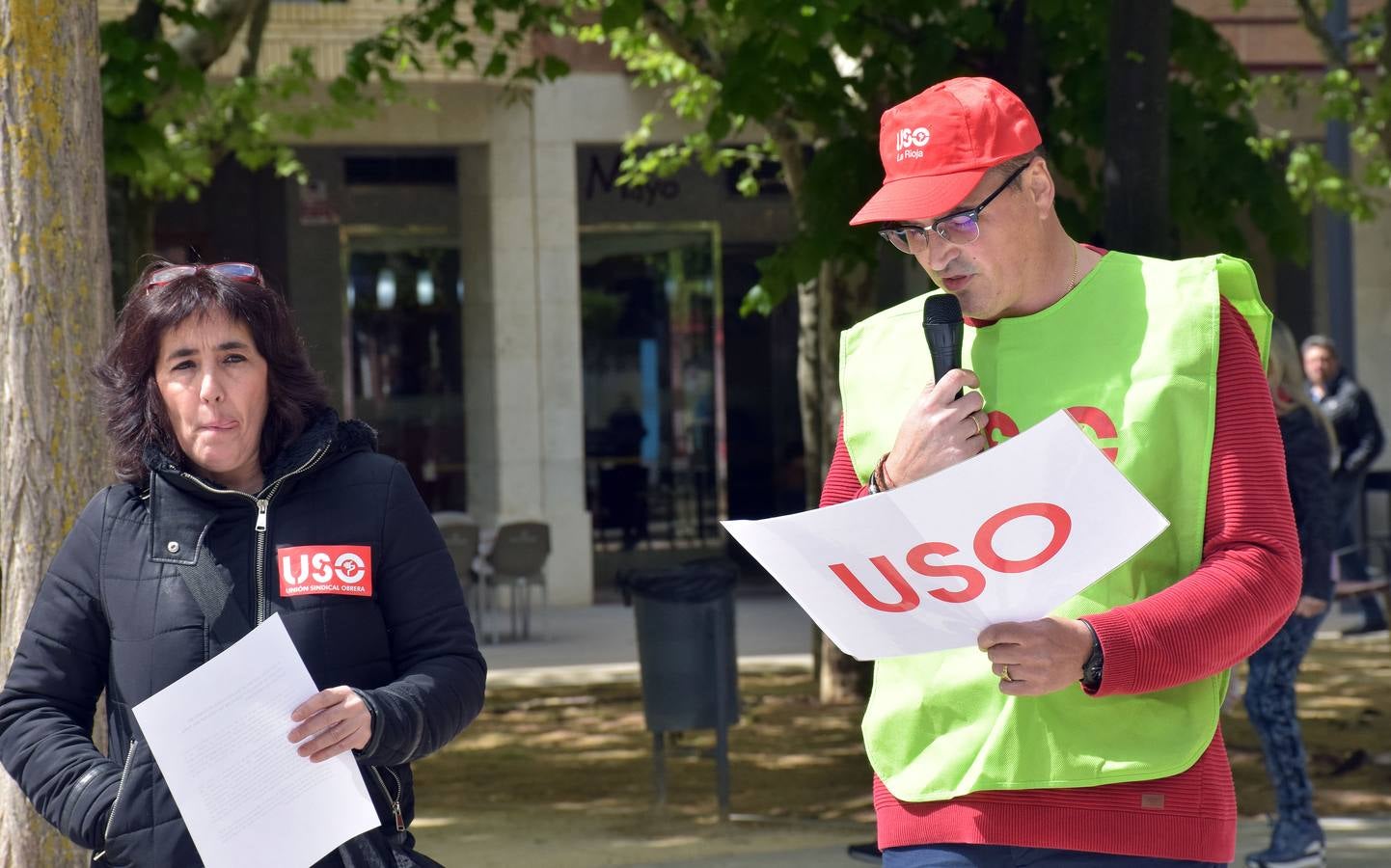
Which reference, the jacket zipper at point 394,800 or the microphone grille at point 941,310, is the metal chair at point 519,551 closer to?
the jacket zipper at point 394,800

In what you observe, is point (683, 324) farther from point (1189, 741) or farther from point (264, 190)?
point (1189, 741)

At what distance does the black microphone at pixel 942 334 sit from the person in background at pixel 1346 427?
12.0 metres

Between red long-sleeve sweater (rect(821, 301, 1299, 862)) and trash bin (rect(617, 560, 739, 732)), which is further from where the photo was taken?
trash bin (rect(617, 560, 739, 732))

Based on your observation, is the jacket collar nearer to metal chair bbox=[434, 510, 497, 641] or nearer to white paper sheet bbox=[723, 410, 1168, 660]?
white paper sheet bbox=[723, 410, 1168, 660]

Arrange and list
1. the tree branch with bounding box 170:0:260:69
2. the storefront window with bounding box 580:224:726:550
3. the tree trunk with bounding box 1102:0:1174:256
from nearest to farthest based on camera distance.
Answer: the tree trunk with bounding box 1102:0:1174:256
the tree branch with bounding box 170:0:260:69
the storefront window with bounding box 580:224:726:550

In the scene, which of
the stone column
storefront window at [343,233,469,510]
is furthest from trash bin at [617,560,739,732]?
storefront window at [343,233,469,510]

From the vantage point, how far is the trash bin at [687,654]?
8492 millimetres

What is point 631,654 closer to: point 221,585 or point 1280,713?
point 1280,713

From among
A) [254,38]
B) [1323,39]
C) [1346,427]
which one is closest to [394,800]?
[254,38]

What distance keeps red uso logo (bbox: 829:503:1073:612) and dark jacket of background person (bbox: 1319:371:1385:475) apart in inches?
482

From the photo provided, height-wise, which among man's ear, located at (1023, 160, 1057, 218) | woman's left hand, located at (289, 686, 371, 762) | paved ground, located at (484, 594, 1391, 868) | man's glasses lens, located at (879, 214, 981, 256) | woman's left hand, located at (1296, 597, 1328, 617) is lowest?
paved ground, located at (484, 594, 1391, 868)

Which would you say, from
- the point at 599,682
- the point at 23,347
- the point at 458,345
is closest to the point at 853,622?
the point at 23,347

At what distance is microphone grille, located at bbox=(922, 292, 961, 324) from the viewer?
8.50 ft

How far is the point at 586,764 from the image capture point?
9.93m
